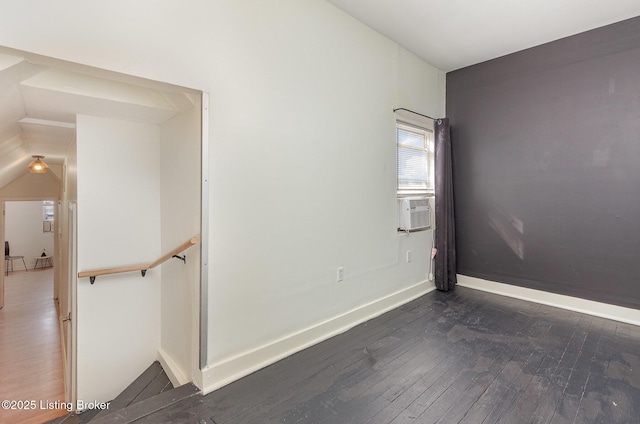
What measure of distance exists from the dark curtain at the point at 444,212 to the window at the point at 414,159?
97 mm

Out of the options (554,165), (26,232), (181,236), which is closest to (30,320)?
(181,236)

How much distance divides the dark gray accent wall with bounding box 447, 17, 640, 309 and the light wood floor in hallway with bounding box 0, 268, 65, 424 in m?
4.97

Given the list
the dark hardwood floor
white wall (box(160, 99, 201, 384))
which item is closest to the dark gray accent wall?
the dark hardwood floor

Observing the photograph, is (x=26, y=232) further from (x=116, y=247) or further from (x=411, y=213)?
(x=411, y=213)

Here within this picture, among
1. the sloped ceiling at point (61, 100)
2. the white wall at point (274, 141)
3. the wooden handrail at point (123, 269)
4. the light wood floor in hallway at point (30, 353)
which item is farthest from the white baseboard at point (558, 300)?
the light wood floor in hallway at point (30, 353)

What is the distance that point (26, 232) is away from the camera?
935 centimetres

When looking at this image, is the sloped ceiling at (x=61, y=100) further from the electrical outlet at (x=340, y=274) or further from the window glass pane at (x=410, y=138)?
the window glass pane at (x=410, y=138)

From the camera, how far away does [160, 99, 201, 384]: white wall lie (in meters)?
1.94

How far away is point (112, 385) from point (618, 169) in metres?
4.90

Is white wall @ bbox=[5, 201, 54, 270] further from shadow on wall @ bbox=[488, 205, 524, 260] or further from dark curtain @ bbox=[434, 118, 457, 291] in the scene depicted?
shadow on wall @ bbox=[488, 205, 524, 260]

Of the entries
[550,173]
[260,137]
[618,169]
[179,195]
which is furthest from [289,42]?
[618,169]

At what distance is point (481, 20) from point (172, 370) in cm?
402

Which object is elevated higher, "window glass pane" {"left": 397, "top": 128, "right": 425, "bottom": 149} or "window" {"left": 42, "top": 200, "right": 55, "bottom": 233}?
"window glass pane" {"left": 397, "top": 128, "right": 425, "bottom": 149}

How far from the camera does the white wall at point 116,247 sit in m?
2.32
